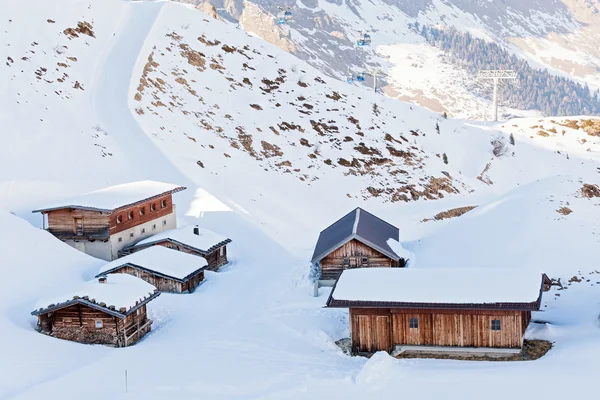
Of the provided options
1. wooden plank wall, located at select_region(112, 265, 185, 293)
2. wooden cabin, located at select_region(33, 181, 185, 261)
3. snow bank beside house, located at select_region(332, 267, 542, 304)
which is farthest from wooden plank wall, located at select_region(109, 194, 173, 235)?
snow bank beside house, located at select_region(332, 267, 542, 304)

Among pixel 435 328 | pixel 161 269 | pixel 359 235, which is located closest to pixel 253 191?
pixel 161 269

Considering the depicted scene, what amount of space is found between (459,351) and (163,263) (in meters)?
19.0

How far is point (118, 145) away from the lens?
184 ft

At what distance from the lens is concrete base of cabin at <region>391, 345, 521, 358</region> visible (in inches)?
1027

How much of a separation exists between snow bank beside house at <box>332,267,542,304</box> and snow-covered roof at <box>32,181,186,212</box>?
1755 centimetres

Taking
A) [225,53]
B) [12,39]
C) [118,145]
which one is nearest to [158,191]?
[118,145]

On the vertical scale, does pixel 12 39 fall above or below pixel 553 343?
above

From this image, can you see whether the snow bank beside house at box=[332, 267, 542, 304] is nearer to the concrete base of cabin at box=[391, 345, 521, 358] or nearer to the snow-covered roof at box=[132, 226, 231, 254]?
the concrete base of cabin at box=[391, 345, 521, 358]

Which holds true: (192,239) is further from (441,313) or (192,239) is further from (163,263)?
(441,313)

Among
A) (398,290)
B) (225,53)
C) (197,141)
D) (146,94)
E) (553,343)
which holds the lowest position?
(553,343)

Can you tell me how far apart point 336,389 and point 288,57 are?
71.9 metres

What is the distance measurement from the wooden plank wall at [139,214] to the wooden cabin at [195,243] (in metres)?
1.41

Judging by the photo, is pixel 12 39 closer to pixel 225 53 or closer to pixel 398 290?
pixel 225 53

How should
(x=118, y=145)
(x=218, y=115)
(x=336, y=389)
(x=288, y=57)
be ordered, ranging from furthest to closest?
(x=288, y=57) → (x=218, y=115) → (x=118, y=145) → (x=336, y=389)
